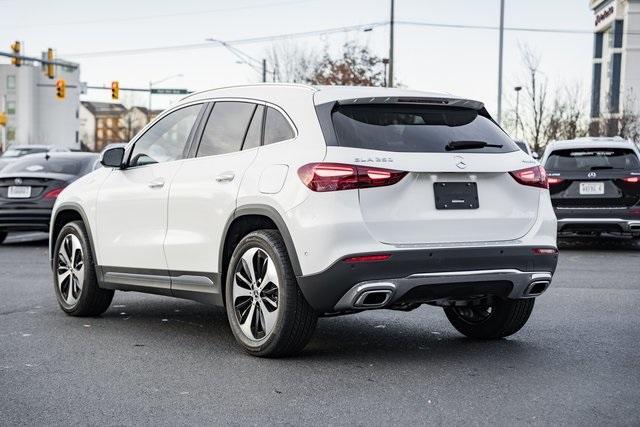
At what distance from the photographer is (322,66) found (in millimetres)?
52500

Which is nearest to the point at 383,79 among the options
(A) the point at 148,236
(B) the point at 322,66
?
(B) the point at 322,66

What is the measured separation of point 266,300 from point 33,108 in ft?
382

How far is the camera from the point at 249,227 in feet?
21.9

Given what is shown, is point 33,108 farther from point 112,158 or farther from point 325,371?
point 325,371

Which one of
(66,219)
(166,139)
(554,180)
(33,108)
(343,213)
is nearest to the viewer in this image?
(343,213)

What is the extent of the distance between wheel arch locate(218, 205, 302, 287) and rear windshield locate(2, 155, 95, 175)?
10.5 meters

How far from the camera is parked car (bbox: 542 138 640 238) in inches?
587

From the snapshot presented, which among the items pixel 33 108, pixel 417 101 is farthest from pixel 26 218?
pixel 33 108

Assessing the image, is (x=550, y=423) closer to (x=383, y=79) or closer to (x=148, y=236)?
(x=148, y=236)

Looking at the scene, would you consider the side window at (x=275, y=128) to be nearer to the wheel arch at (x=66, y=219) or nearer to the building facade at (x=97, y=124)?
the wheel arch at (x=66, y=219)

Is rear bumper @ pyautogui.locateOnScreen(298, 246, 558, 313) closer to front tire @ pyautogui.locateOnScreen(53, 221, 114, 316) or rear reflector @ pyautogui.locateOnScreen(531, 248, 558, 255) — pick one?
rear reflector @ pyautogui.locateOnScreen(531, 248, 558, 255)

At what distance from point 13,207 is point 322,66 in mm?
37486

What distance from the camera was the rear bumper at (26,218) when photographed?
1593 centimetres

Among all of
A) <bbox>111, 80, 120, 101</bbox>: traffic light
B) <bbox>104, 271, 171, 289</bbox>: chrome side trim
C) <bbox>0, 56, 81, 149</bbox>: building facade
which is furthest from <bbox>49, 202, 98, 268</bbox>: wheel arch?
<bbox>0, 56, 81, 149</bbox>: building facade
